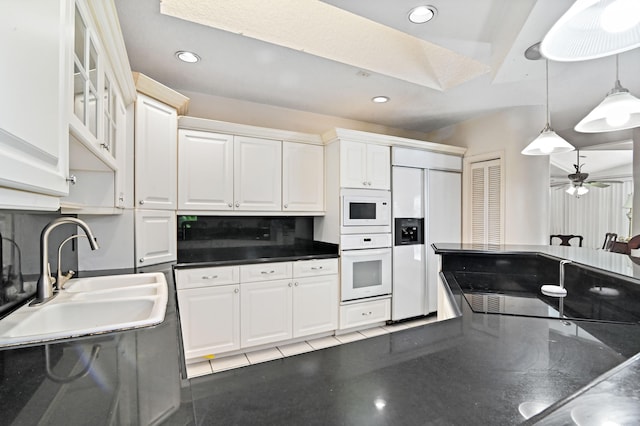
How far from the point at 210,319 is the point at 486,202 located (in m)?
3.22

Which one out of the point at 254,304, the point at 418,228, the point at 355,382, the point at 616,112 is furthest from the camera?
the point at 418,228

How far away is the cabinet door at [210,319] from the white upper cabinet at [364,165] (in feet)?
5.00

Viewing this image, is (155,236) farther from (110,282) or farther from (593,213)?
(593,213)

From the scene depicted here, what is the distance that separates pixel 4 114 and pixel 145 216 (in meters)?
1.81

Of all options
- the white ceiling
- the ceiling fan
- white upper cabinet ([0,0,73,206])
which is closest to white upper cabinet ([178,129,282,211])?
the white ceiling

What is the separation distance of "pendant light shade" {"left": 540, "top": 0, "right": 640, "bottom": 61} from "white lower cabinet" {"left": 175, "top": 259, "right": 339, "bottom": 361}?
2.33m

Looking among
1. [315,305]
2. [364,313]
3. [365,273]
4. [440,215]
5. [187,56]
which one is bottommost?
[364,313]

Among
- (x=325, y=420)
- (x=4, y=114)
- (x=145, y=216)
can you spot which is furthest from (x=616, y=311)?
(x=145, y=216)

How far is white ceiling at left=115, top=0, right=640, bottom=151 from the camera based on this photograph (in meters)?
1.77

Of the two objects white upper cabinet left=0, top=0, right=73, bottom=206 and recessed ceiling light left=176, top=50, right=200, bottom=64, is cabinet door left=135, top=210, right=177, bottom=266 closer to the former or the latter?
recessed ceiling light left=176, top=50, right=200, bottom=64

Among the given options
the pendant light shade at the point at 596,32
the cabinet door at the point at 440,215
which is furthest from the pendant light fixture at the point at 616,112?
the cabinet door at the point at 440,215

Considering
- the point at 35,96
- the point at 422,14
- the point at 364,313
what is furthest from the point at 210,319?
the point at 422,14

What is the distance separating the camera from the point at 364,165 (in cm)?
321

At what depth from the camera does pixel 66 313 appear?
1.29 meters
